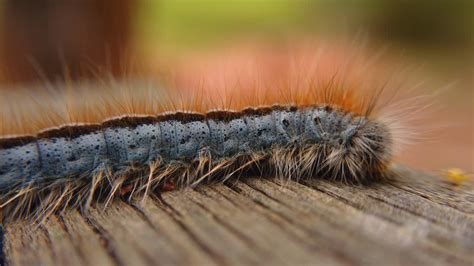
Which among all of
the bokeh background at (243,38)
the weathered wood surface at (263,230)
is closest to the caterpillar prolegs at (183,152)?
the weathered wood surface at (263,230)

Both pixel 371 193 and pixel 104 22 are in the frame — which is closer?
pixel 371 193

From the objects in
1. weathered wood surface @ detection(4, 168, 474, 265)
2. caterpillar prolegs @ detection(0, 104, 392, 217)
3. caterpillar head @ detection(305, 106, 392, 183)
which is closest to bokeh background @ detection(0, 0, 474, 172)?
caterpillar head @ detection(305, 106, 392, 183)

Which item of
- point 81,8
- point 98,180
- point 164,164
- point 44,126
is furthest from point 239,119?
point 81,8

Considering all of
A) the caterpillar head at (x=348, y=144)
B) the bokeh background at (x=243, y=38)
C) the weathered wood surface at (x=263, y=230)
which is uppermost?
the bokeh background at (x=243, y=38)

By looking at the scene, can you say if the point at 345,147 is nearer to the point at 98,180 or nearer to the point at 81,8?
the point at 98,180

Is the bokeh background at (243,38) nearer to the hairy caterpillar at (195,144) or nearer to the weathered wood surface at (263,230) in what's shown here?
the hairy caterpillar at (195,144)

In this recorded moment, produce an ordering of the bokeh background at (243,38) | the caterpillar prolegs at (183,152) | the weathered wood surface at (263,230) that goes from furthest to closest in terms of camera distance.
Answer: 1. the bokeh background at (243,38)
2. the caterpillar prolegs at (183,152)
3. the weathered wood surface at (263,230)

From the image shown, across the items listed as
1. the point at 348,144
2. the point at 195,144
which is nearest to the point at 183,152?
the point at 195,144

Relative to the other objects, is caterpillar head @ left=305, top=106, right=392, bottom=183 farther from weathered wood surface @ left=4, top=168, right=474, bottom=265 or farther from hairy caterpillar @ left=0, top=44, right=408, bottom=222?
weathered wood surface @ left=4, top=168, right=474, bottom=265
